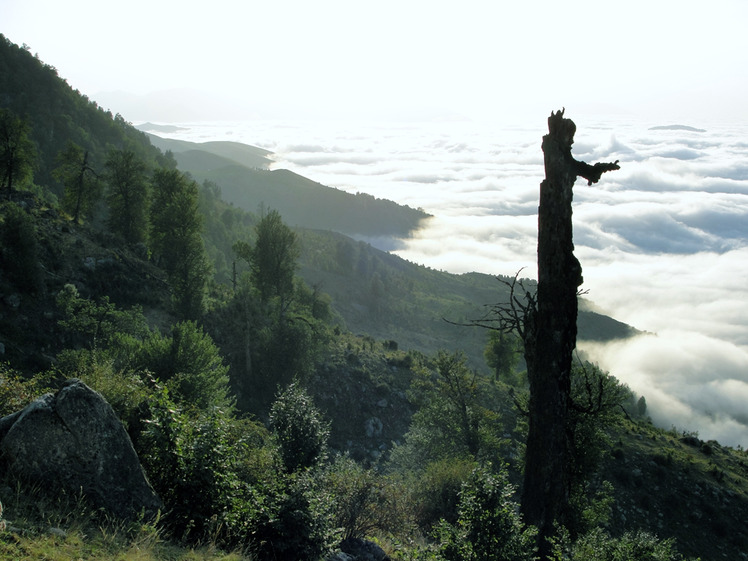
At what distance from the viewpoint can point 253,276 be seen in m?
51.6

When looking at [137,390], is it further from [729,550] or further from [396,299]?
[396,299]

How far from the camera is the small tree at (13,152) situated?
4641cm

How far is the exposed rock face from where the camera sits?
9656 millimetres

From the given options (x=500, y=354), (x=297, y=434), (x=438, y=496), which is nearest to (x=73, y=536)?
(x=297, y=434)

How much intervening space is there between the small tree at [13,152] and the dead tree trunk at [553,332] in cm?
5221

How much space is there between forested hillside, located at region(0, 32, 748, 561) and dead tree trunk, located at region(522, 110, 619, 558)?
833mm

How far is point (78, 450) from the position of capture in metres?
9.97

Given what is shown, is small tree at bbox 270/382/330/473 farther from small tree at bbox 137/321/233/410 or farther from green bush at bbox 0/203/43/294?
green bush at bbox 0/203/43/294

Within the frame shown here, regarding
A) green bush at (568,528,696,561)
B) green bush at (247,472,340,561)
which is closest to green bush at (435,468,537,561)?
green bush at (568,528,696,561)

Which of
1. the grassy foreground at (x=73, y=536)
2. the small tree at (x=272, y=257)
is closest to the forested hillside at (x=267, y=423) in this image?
the grassy foreground at (x=73, y=536)

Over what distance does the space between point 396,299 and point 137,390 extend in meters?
154

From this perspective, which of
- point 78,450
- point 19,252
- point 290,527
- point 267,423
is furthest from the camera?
point 267,423

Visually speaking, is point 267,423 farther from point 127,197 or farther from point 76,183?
point 76,183

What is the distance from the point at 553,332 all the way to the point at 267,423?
31117 mm
